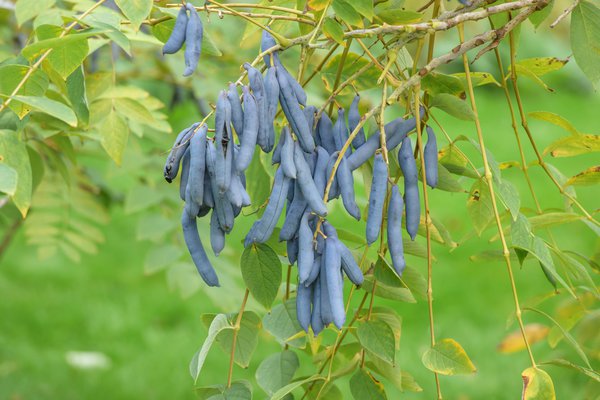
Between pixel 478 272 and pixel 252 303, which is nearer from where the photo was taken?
pixel 252 303

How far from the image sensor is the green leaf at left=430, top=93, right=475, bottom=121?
93 cm

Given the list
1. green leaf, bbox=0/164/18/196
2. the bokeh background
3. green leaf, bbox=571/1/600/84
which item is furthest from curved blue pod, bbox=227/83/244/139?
the bokeh background

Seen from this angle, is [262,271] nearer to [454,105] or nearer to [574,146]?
[454,105]

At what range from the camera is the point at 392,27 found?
2.83ft

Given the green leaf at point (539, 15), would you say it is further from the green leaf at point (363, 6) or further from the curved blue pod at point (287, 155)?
the curved blue pod at point (287, 155)

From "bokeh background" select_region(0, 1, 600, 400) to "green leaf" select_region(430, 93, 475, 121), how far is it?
2.23 ft

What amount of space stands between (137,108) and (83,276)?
2.26m

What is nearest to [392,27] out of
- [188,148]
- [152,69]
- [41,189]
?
[188,148]

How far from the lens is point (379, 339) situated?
0.92 meters

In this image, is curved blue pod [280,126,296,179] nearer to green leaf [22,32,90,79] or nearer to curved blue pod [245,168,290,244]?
curved blue pod [245,168,290,244]

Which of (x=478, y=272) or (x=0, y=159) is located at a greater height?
(x=0, y=159)

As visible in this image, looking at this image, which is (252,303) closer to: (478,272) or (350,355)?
(350,355)

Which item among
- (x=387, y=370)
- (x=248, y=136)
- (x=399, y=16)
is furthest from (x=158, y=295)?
(x=248, y=136)

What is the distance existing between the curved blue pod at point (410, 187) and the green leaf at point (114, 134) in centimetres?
55
